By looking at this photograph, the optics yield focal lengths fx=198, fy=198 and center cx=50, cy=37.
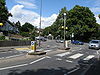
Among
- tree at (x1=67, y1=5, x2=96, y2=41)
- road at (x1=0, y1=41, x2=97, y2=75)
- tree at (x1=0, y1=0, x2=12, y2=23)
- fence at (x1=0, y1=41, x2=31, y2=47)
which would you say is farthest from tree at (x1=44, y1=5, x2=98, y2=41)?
Answer: road at (x1=0, y1=41, x2=97, y2=75)

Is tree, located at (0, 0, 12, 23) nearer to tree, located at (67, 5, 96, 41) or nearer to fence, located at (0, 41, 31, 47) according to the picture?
fence, located at (0, 41, 31, 47)

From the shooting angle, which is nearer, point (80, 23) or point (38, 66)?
point (38, 66)

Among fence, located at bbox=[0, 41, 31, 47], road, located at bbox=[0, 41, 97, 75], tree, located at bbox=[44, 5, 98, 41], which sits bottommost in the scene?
road, located at bbox=[0, 41, 97, 75]

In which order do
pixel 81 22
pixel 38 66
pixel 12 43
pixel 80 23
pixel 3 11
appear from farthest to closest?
pixel 80 23 < pixel 81 22 < pixel 3 11 < pixel 12 43 < pixel 38 66

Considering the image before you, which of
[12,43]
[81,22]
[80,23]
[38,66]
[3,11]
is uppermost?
[3,11]

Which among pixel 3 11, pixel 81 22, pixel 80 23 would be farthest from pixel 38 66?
Answer: pixel 80 23

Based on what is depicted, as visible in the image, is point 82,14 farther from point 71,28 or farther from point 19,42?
point 19,42

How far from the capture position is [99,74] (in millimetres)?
9797

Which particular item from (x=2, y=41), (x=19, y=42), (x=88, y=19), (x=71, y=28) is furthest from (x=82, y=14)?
(x=2, y=41)

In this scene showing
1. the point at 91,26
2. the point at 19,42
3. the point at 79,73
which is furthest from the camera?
the point at 91,26

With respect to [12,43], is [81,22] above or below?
above

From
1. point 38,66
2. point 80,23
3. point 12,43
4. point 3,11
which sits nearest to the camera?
point 38,66

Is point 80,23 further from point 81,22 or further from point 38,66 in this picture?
point 38,66

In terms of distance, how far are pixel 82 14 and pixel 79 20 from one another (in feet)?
12.1
